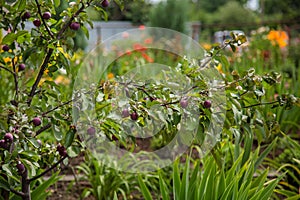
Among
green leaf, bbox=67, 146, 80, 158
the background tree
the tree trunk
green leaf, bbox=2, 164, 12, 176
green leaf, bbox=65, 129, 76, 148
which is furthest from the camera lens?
the background tree

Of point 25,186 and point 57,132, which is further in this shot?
point 25,186

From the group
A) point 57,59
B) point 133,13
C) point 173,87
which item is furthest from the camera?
point 133,13

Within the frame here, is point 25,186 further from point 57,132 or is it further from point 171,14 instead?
point 171,14

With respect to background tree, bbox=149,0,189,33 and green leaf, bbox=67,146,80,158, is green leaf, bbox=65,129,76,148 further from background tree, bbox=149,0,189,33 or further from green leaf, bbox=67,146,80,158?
background tree, bbox=149,0,189,33

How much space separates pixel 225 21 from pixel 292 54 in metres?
15.1

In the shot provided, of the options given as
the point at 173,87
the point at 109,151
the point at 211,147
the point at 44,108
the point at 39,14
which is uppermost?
the point at 39,14

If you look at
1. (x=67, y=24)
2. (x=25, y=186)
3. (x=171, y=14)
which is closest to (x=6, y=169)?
(x=25, y=186)

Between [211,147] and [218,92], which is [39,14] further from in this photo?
[211,147]

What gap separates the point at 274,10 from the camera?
25359mm

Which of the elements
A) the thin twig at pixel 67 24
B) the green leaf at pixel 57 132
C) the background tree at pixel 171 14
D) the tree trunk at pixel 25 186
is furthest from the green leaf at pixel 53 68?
the background tree at pixel 171 14

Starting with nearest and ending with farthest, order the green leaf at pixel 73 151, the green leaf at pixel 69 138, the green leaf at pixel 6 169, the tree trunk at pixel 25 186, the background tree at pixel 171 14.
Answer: the green leaf at pixel 6 169 < the green leaf at pixel 69 138 < the green leaf at pixel 73 151 < the tree trunk at pixel 25 186 < the background tree at pixel 171 14

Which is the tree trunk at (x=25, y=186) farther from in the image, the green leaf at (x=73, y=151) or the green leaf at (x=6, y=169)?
the green leaf at (x=6, y=169)

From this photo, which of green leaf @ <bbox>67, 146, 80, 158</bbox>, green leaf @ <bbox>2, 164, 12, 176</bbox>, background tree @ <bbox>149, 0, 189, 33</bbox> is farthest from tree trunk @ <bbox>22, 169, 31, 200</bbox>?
background tree @ <bbox>149, 0, 189, 33</bbox>

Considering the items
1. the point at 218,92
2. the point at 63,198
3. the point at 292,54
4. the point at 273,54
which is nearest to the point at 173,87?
the point at 218,92
